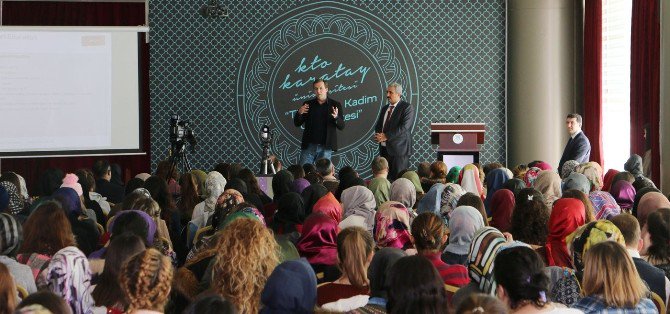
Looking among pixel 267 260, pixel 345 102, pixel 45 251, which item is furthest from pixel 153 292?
pixel 345 102

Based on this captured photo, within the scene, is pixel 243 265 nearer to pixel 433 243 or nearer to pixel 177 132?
pixel 433 243

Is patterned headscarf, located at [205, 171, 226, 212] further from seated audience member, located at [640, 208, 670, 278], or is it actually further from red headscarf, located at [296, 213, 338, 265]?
seated audience member, located at [640, 208, 670, 278]

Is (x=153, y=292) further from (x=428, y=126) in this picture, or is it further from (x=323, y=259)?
(x=428, y=126)

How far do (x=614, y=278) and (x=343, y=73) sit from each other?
9.75 meters

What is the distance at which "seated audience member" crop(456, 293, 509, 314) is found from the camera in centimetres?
284

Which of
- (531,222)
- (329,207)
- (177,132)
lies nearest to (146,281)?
(531,222)

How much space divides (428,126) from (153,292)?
9.96 metres

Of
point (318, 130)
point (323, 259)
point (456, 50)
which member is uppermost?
point (456, 50)

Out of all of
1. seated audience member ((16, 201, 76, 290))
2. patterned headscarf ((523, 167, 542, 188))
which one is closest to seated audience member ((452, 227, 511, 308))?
seated audience member ((16, 201, 76, 290))

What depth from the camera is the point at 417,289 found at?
337 centimetres

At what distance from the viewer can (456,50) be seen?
13.3 m

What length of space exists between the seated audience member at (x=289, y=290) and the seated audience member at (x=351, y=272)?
276 millimetres

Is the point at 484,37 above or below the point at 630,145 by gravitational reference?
above

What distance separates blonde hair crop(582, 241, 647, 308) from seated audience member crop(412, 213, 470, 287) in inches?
38.4
